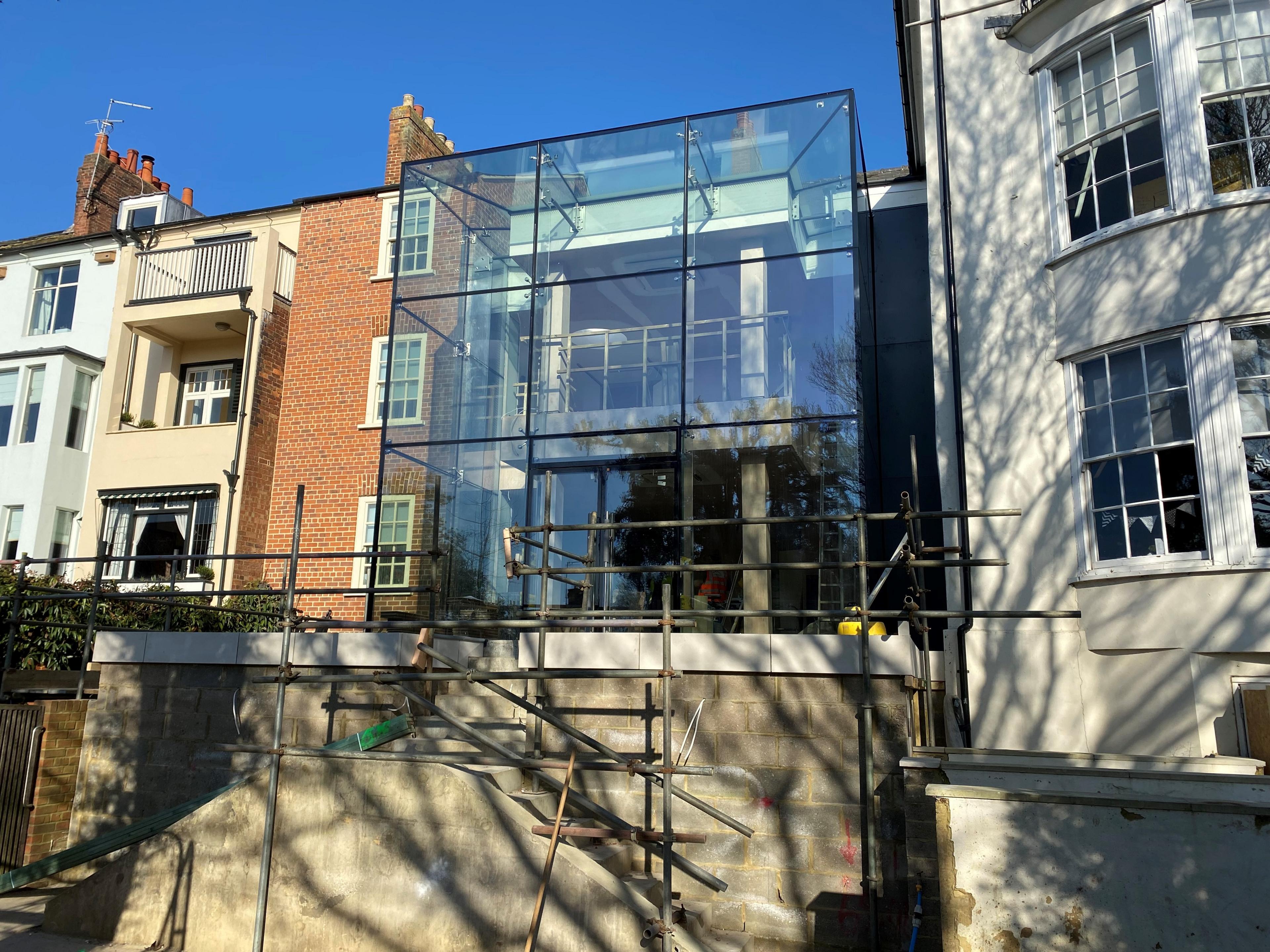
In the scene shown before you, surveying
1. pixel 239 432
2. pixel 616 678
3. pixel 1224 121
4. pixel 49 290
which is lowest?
pixel 616 678

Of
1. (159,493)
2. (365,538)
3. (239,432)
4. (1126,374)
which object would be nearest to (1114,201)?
(1126,374)

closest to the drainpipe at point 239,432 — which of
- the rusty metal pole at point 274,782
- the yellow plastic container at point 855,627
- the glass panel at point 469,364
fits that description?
the glass panel at point 469,364

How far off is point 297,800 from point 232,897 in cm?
86

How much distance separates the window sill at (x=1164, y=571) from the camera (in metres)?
7.68

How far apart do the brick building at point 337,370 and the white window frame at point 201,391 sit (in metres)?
2.29

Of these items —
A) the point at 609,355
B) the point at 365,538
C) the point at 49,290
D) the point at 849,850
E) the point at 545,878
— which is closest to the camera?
the point at 545,878

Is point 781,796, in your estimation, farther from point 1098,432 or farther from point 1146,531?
point 1098,432

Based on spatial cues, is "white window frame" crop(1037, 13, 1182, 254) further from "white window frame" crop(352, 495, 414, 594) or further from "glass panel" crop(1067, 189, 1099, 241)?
"white window frame" crop(352, 495, 414, 594)

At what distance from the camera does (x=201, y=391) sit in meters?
20.8

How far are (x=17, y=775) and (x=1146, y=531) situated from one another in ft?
34.8

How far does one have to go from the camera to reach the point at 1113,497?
866cm

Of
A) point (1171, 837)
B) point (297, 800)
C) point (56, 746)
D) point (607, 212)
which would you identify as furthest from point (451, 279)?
point (1171, 837)

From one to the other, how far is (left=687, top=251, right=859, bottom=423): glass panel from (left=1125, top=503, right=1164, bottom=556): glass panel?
3905 millimetres

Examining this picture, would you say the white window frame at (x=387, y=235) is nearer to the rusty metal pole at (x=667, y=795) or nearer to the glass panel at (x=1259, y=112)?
the rusty metal pole at (x=667, y=795)
